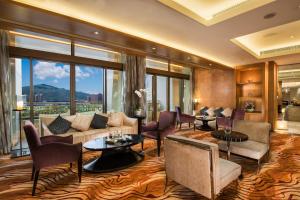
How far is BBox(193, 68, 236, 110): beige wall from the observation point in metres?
8.45

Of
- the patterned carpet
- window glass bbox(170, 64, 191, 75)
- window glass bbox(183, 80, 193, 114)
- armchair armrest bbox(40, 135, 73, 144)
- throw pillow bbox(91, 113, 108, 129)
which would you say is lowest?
the patterned carpet

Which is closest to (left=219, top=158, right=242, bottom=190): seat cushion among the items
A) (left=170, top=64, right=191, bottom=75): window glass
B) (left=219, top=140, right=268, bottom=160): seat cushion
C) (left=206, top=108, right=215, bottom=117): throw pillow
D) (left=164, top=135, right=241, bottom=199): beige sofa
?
(left=164, top=135, right=241, bottom=199): beige sofa

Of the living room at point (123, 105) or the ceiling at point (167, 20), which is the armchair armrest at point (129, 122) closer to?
the living room at point (123, 105)

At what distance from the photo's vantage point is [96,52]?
5.77m

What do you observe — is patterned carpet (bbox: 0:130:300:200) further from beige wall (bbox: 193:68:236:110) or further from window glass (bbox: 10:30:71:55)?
beige wall (bbox: 193:68:236:110)

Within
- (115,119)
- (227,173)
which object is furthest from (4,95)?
(227,173)

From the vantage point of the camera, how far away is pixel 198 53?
21.0 feet

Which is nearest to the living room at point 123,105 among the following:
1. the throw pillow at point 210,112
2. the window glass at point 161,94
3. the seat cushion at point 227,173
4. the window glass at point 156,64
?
the seat cushion at point 227,173

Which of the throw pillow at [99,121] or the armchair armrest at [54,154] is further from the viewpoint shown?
the throw pillow at [99,121]

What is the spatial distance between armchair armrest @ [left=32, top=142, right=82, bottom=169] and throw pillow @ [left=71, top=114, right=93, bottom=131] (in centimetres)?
178

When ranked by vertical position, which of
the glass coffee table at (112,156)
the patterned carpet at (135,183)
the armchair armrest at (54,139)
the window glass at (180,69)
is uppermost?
the window glass at (180,69)

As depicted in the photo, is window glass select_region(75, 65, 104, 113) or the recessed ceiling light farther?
window glass select_region(75, 65, 104, 113)

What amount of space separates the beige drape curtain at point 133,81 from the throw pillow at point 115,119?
2.65 feet

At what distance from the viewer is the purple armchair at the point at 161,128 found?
4.27m
